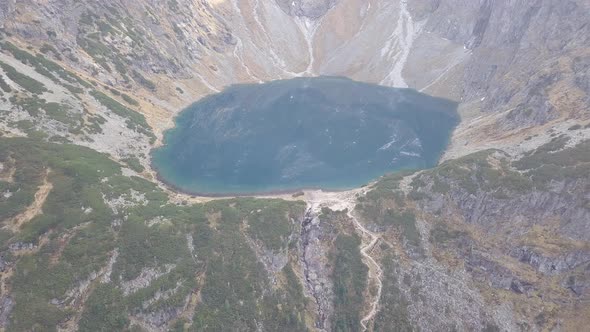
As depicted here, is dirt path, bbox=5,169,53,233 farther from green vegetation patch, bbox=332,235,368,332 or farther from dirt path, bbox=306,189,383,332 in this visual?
green vegetation patch, bbox=332,235,368,332

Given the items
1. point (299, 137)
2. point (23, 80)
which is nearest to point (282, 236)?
point (299, 137)

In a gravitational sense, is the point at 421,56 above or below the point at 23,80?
above

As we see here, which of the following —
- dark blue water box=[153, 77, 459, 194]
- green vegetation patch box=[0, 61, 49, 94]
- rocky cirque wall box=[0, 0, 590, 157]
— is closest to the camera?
green vegetation patch box=[0, 61, 49, 94]

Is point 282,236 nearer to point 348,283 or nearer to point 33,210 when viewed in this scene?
point 348,283

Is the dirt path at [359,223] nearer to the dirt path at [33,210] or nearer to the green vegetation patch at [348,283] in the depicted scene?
the green vegetation patch at [348,283]

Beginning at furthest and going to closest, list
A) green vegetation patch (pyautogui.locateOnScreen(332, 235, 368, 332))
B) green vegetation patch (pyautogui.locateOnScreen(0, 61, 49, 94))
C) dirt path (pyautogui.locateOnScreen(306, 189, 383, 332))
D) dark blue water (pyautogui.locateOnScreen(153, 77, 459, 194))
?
dark blue water (pyautogui.locateOnScreen(153, 77, 459, 194)), green vegetation patch (pyautogui.locateOnScreen(0, 61, 49, 94)), dirt path (pyautogui.locateOnScreen(306, 189, 383, 332)), green vegetation patch (pyautogui.locateOnScreen(332, 235, 368, 332))

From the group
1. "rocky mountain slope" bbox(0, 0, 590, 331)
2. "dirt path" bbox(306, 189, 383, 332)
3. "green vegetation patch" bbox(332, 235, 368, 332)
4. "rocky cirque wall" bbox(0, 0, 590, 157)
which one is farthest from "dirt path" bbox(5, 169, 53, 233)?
"rocky cirque wall" bbox(0, 0, 590, 157)

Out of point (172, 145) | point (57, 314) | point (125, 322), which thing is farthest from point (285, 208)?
point (172, 145)
